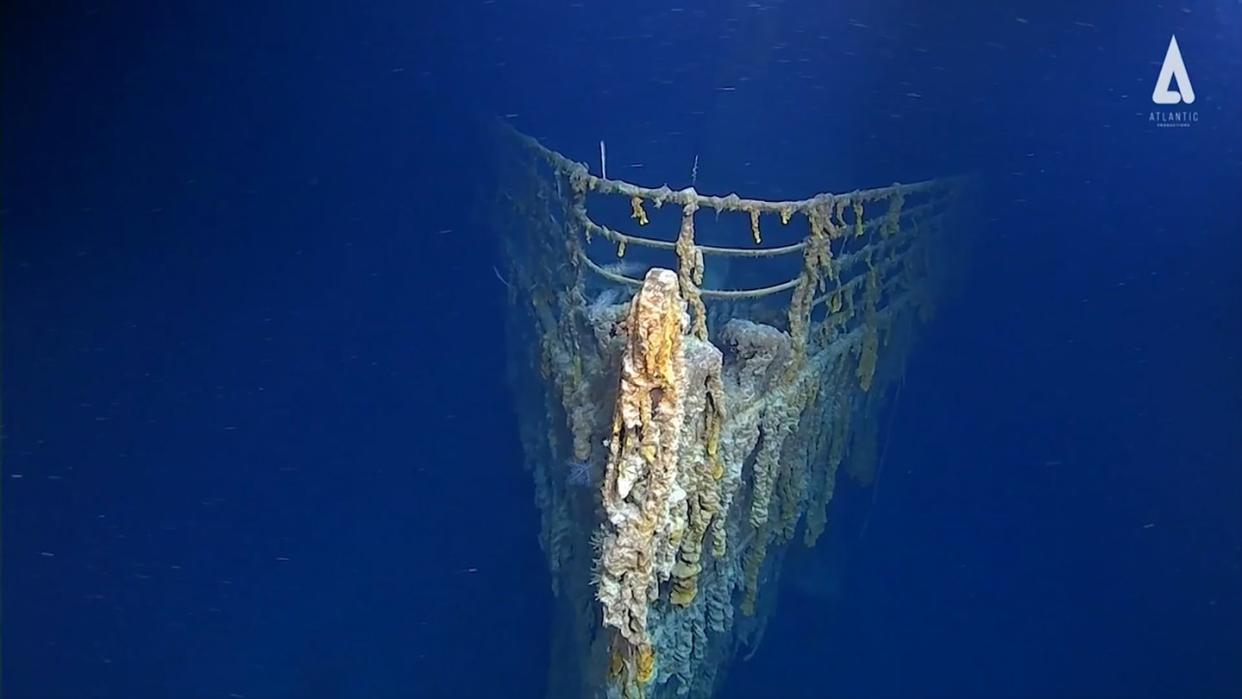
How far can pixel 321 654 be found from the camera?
1896mm

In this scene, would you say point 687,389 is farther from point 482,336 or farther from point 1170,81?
point 1170,81

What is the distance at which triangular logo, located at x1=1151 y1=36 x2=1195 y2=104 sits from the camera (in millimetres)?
1771

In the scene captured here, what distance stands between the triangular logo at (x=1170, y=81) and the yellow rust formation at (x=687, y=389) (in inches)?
16.6

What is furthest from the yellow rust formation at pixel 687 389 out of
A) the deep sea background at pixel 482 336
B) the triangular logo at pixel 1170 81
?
the triangular logo at pixel 1170 81

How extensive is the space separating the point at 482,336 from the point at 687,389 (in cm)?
38

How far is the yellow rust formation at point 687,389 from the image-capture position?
172cm

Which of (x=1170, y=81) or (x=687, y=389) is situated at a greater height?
(x=1170, y=81)

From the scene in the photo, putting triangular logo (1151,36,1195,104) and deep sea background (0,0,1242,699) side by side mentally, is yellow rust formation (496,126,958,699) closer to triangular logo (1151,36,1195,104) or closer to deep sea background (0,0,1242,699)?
deep sea background (0,0,1242,699)

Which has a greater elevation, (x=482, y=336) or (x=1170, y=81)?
(x=1170, y=81)

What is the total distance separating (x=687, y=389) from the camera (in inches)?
67.9

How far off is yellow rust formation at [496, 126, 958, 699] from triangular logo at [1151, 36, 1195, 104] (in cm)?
42

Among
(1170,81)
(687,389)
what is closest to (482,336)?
(687,389)

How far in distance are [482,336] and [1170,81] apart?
130 centimetres

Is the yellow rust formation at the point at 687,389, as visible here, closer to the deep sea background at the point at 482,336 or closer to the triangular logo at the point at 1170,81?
the deep sea background at the point at 482,336
